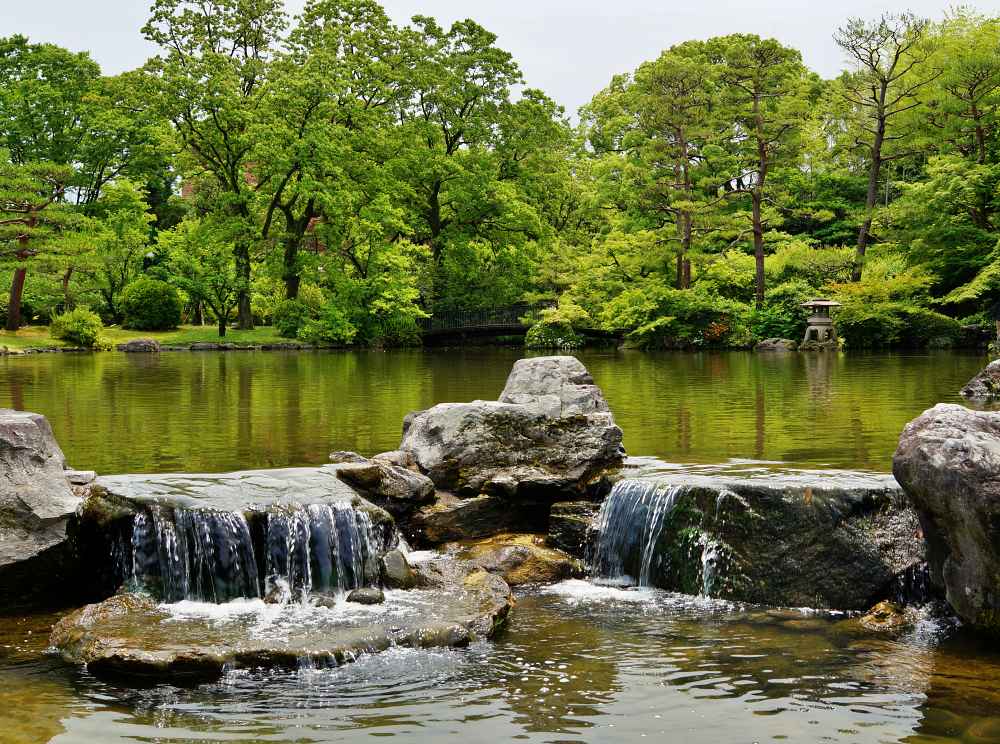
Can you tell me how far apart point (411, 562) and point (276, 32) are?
1714 inches

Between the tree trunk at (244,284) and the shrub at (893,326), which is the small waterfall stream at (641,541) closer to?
the shrub at (893,326)

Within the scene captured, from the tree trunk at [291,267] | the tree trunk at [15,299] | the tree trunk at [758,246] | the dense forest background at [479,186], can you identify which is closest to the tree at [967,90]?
the dense forest background at [479,186]

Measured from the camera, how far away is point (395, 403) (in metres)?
18.5

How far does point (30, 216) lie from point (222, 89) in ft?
31.0

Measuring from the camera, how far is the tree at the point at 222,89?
41625 millimetres

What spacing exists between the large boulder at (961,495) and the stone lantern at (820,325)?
2980cm

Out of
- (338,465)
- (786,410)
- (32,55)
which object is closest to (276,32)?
(32,55)

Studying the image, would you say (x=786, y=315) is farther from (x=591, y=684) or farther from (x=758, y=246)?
(x=591, y=684)

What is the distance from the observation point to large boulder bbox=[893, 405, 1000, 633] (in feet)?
22.7

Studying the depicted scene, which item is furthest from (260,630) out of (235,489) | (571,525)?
(571,525)

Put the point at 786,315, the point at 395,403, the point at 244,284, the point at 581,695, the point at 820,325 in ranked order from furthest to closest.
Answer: the point at 244,284 < the point at 786,315 < the point at 820,325 < the point at 395,403 < the point at 581,695

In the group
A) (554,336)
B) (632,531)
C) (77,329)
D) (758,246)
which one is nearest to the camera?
(632,531)

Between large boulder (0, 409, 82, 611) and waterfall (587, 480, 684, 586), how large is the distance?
4.54 meters

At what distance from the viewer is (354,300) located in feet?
141
